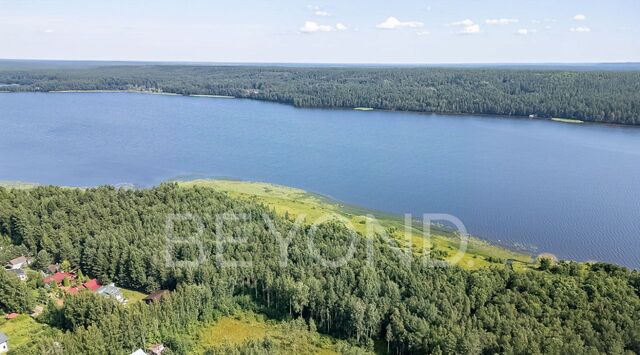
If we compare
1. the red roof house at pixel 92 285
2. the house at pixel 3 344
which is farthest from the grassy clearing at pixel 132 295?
the house at pixel 3 344

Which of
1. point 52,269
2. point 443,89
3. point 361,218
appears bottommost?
point 52,269

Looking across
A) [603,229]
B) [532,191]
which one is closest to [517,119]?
[532,191]

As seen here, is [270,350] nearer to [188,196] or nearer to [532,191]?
[188,196]

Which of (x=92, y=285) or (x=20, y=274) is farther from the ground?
(x=20, y=274)

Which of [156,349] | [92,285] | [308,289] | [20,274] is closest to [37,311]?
[92,285]

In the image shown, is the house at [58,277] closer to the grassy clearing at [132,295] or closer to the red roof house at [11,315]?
the red roof house at [11,315]

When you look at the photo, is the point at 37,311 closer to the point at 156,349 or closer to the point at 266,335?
the point at 156,349

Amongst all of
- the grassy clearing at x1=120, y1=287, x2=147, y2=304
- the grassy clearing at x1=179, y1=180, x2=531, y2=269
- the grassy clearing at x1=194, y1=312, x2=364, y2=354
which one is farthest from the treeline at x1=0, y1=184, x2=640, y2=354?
the grassy clearing at x1=179, y1=180, x2=531, y2=269
